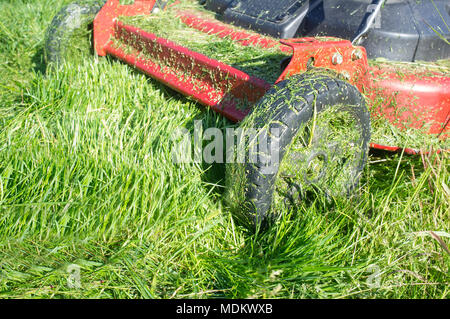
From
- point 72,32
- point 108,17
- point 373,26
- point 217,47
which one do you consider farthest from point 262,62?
point 72,32

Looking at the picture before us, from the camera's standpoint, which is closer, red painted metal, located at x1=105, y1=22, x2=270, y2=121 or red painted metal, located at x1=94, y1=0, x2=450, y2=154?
red painted metal, located at x1=94, y1=0, x2=450, y2=154

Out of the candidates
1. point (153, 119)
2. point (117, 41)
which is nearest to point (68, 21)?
point (117, 41)

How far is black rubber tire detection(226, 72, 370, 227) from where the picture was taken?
1.67m

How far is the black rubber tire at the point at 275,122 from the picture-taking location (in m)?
1.67

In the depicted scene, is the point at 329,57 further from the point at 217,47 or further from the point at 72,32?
the point at 72,32

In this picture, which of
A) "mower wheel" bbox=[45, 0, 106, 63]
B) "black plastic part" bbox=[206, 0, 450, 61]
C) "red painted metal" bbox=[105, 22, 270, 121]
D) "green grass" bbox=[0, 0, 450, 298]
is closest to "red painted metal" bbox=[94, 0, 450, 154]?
"red painted metal" bbox=[105, 22, 270, 121]

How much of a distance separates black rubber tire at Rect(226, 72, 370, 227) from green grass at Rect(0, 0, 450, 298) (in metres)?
0.13

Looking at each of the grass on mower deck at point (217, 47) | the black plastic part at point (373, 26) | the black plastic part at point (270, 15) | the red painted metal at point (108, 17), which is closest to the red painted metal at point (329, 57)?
the grass on mower deck at point (217, 47)

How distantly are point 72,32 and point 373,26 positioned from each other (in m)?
1.87

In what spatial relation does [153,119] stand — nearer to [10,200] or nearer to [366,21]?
[10,200]

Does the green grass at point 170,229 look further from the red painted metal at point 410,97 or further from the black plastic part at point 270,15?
the black plastic part at point 270,15

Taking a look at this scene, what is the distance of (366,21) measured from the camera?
2188 mm

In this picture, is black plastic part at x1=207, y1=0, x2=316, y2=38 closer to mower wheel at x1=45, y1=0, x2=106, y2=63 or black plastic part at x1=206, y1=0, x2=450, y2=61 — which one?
black plastic part at x1=206, y1=0, x2=450, y2=61
